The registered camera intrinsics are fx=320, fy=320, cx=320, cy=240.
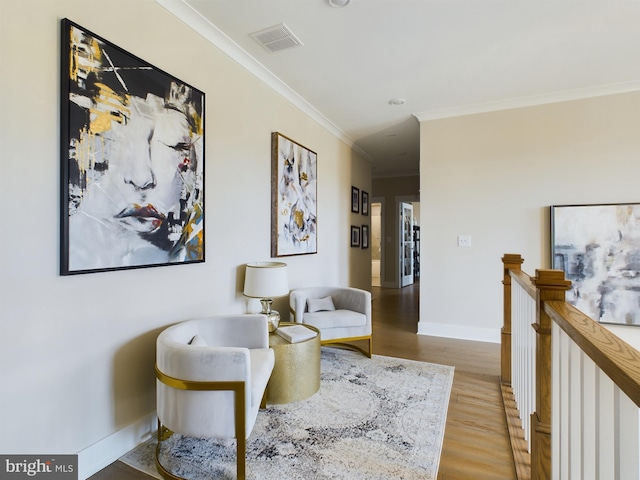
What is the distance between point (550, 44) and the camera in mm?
2543

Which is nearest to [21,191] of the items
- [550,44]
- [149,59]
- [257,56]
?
[149,59]

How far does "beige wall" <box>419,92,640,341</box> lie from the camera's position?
3.33 metres

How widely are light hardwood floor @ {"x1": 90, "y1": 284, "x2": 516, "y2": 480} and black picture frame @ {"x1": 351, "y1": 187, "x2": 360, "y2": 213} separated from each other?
6.02 feet

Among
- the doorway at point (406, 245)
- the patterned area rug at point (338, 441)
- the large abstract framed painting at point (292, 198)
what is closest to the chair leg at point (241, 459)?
the patterned area rug at point (338, 441)

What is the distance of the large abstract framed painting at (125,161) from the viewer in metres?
1.54

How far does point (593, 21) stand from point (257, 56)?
8.21 feet

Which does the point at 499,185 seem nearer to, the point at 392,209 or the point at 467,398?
the point at 467,398

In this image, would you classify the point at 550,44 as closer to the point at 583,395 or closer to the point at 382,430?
the point at 583,395

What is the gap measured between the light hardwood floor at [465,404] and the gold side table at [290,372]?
2.93 ft

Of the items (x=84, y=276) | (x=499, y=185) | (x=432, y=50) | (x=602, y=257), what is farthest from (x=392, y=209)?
(x=84, y=276)

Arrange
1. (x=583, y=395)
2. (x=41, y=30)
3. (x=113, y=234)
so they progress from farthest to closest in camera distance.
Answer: (x=113, y=234), (x=41, y=30), (x=583, y=395)

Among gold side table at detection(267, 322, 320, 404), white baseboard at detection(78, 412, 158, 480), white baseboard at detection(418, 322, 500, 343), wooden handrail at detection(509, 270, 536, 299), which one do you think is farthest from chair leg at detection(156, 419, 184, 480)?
white baseboard at detection(418, 322, 500, 343)

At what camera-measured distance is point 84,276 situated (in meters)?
1.61

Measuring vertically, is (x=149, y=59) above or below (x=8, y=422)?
above
